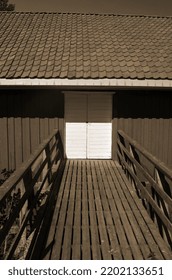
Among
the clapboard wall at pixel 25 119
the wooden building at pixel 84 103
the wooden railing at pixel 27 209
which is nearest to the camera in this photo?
the wooden railing at pixel 27 209

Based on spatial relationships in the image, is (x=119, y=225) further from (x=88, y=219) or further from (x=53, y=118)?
(x=53, y=118)

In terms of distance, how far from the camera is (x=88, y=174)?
7910mm

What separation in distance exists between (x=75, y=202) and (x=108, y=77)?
373 centimetres

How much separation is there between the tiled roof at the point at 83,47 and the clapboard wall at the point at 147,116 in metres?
1.01

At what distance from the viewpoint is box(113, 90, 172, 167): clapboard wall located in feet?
30.2

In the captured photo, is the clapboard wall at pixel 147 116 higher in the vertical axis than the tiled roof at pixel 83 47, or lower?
lower

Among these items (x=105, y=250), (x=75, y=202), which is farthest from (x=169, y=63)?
(x=105, y=250)

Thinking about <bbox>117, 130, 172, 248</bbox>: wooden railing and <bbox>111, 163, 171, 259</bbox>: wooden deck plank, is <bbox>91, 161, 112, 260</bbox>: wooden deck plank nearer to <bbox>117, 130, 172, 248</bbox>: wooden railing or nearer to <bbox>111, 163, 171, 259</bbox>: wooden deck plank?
<bbox>111, 163, 171, 259</bbox>: wooden deck plank

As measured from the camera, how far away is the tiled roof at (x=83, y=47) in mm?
8266

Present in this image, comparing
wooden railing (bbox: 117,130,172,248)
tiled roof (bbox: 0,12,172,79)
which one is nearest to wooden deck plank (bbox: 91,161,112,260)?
wooden railing (bbox: 117,130,172,248)

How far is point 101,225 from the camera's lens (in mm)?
4879

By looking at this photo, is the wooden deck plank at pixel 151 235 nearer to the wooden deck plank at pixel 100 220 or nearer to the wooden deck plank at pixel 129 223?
the wooden deck plank at pixel 129 223

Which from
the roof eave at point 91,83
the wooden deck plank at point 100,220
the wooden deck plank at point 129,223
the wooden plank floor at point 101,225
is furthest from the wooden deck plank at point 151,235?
the roof eave at point 91,83
